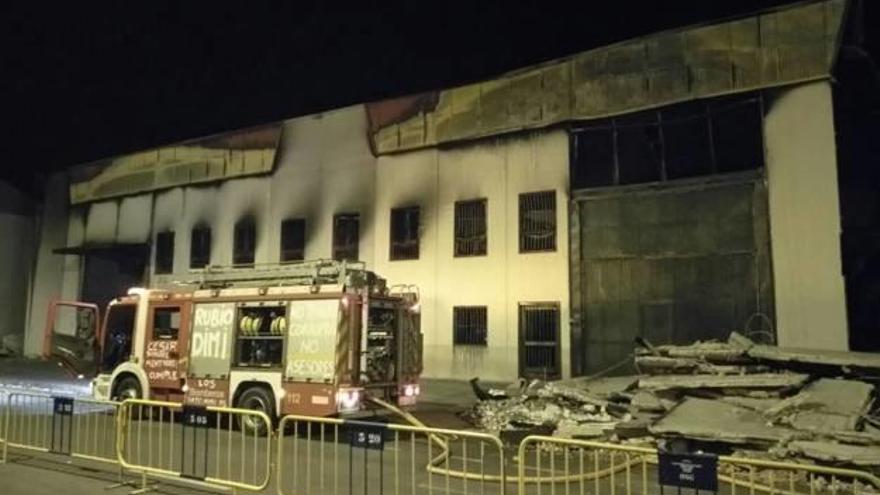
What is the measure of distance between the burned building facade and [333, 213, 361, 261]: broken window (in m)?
0.05

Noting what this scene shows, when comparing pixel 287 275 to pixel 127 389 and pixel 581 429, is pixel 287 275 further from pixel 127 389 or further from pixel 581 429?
pixel 581 429

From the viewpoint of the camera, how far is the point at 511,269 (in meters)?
20.1

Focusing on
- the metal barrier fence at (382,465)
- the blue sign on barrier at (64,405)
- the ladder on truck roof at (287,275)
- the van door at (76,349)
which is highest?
the ladder on truck roof at (287,275)

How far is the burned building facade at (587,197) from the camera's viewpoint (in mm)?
16094

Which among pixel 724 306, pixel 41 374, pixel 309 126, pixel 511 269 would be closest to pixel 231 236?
pixel 309 126

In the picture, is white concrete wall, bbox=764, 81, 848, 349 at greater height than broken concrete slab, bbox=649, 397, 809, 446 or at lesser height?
greater

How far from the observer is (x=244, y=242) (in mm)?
26125

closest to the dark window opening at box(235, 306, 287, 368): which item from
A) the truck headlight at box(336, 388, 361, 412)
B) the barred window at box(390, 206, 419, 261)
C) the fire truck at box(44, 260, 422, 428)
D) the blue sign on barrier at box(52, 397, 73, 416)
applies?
the fire truck at box(44, 260, 422, 428)

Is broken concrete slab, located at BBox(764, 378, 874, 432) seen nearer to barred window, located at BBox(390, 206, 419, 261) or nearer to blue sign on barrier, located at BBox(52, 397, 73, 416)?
blue sign on barrier, located at BBox(52, 397, 73, 416)

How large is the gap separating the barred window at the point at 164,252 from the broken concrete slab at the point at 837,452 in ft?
79.6

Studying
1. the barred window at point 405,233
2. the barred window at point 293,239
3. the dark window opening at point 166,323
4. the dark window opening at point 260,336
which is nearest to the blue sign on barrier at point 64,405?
the dark window opening at point 260,336

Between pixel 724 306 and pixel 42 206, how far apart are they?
3085 cm

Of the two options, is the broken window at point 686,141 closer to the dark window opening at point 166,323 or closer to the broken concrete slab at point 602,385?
the broken concrete slab at point 602,385

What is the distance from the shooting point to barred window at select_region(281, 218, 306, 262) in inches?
969
